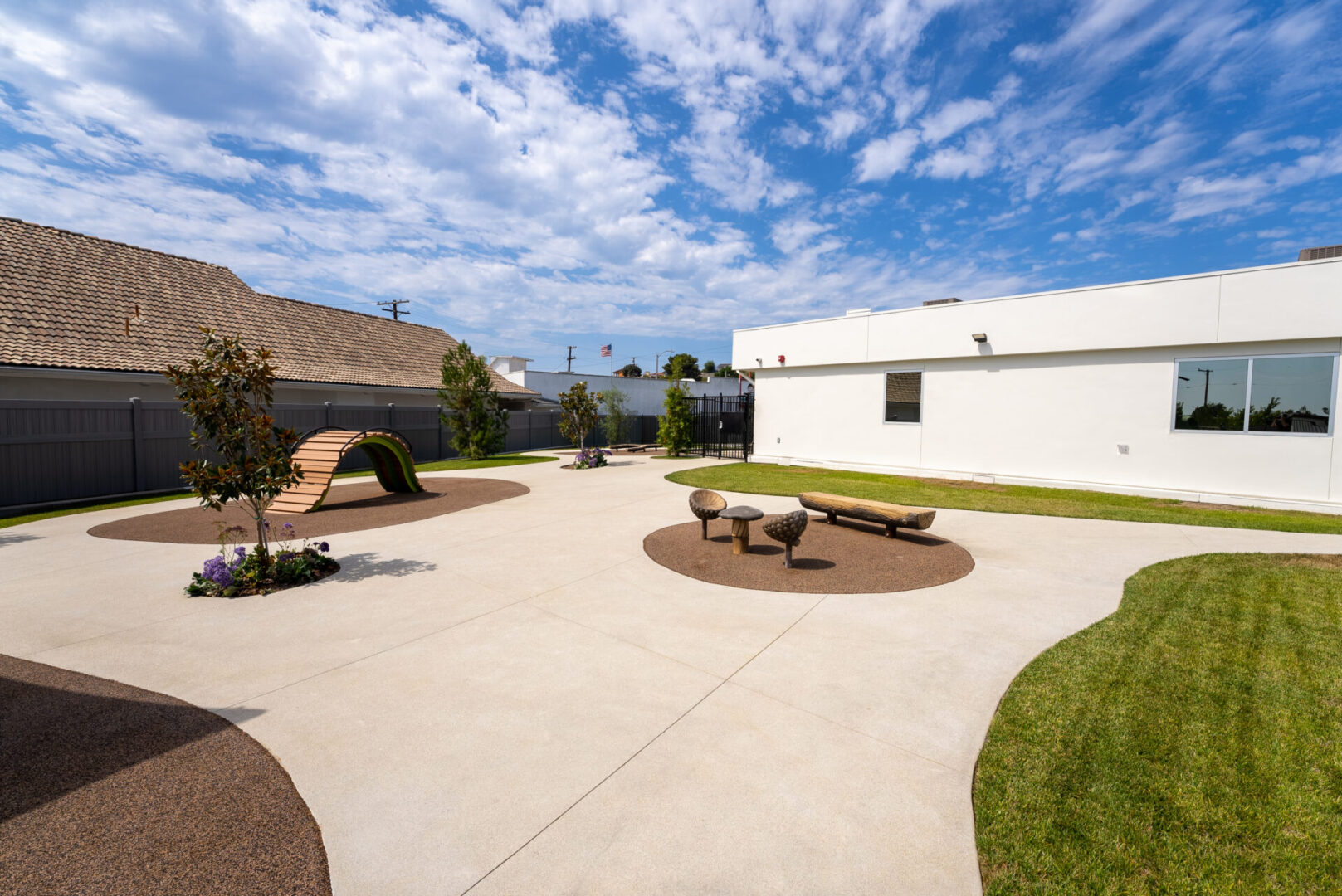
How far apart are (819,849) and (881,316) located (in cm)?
1482

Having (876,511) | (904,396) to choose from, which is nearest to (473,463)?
(904,396)

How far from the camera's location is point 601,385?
34.3m

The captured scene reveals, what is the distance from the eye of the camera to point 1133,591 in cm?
552

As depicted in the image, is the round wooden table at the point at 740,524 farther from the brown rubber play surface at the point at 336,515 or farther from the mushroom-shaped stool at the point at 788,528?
the brown rubber play surface at the point at 336,515

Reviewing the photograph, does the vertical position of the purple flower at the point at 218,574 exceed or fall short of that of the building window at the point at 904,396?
it falls short

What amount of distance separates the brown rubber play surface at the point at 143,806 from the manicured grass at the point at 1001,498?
394 inches

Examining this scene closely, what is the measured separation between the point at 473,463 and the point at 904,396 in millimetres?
14697

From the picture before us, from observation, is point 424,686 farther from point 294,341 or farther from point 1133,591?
point 294,341

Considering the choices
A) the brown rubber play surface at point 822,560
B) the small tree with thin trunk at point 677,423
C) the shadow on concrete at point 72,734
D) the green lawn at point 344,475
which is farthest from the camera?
the small tree with thin trunk at point 677,423

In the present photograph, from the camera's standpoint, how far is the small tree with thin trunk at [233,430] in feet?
18.5

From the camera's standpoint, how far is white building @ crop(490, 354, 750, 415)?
3300 cm

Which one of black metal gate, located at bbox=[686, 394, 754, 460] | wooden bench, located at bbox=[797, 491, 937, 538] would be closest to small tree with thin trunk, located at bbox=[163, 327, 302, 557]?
wooden bench, located at bbox=[797, 491, 937, 538]

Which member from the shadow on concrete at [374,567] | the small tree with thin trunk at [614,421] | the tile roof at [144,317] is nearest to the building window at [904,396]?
the shadow on concrete at [374,567]

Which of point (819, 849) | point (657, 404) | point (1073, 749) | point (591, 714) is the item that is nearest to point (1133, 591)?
point (1073, 749)
